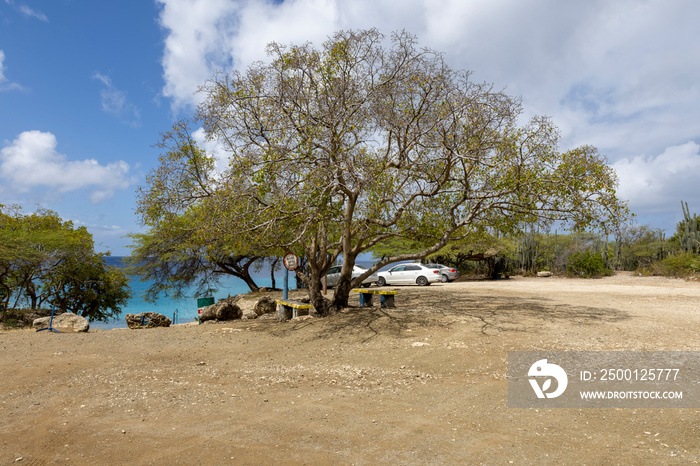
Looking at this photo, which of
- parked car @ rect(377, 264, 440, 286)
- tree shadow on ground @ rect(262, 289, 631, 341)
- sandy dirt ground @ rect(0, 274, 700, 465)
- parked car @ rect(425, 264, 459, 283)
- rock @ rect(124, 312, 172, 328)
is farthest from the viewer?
parked car @ rect(425, 264, 459, 283)

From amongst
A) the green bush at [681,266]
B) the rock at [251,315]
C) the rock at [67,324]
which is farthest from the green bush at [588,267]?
the rock at [67,324]

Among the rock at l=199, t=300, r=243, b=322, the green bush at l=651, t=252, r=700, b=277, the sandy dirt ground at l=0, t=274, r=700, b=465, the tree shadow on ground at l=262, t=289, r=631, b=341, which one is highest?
the green bush at l=651, t=252, r=700, b=277

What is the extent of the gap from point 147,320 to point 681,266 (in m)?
29.1

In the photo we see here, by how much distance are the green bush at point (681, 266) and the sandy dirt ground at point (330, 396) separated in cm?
1803

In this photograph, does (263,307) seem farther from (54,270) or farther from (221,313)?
(54,270)

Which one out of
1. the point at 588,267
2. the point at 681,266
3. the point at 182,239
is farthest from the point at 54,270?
the point at 681,266

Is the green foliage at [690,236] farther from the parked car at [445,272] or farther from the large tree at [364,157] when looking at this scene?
the large tree at [364,157]

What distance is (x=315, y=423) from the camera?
199 inches

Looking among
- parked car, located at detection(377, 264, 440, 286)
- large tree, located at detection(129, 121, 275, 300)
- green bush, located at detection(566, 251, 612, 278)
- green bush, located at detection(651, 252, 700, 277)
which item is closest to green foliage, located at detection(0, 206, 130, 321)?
large tree, located at detection(129, 121, 275, 300)

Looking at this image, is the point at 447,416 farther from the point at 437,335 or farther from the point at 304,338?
the point at 304,338

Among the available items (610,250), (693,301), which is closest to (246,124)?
(693,301)

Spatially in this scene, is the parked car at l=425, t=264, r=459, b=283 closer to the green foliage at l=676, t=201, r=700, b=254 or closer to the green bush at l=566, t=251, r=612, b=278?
the green bush at l=566, t=251, r=612, b=278

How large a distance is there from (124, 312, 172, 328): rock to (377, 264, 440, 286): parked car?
47.0ft

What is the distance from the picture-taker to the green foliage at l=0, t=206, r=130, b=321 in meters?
17.2
